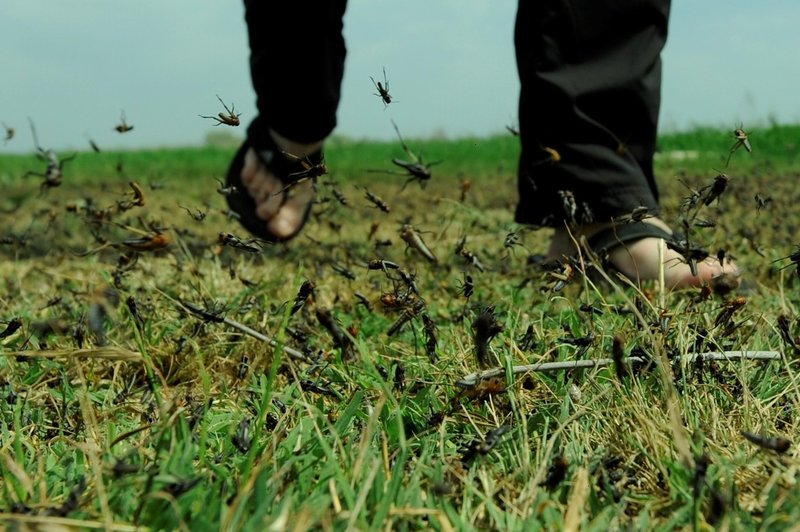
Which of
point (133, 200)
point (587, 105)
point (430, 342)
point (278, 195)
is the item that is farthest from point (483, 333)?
point (278, 195)

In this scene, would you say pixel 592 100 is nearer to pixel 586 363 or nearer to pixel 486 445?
pixel 586 363

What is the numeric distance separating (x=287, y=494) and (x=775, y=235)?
3.80m

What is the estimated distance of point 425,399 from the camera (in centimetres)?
161

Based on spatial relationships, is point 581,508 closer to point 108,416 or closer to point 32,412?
point 108,416

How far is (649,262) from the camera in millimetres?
2775

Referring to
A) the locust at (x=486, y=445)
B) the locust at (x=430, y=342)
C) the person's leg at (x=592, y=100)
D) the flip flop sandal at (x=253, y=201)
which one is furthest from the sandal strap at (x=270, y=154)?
the locust at (x=486, y=445)

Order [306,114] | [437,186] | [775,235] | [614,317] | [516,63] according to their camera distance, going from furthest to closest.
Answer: [437,186] < [775,235] < [306,114] < [516,63] < [614,317]

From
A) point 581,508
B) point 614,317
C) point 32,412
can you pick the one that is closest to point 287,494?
point 581,508

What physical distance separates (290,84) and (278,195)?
1.83 ft

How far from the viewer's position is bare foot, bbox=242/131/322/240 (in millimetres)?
3941

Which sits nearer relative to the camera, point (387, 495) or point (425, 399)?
point (387, 495)

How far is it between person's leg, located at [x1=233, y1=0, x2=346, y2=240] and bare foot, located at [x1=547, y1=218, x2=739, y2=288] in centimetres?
146

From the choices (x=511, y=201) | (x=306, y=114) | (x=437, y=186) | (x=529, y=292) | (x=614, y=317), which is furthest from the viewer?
(x=437, y=186)

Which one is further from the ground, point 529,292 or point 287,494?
point 287,494
